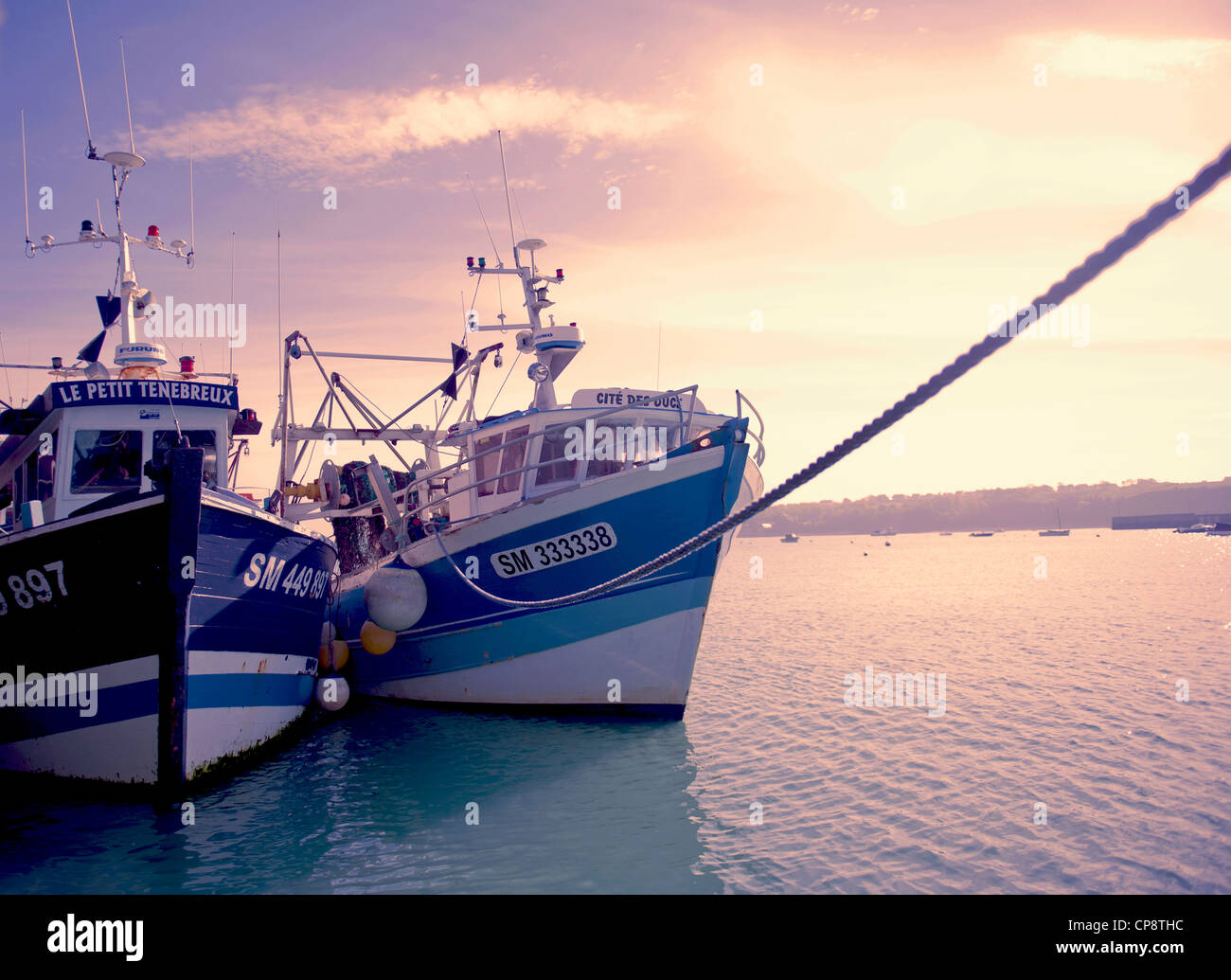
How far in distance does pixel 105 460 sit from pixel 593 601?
6843mm

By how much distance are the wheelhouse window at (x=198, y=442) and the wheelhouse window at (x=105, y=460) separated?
0.25m

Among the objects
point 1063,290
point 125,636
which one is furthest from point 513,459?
point 1063,290

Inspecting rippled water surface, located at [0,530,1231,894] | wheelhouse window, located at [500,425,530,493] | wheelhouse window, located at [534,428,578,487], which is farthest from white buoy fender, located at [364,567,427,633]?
wheelhouse window, located at [534,428,578,487]

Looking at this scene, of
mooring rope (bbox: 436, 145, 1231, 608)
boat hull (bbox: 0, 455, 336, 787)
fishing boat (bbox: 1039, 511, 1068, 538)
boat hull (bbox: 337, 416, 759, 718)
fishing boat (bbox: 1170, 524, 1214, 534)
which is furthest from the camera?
fishing boat (bbox: 1039, 511, 1068, 538)

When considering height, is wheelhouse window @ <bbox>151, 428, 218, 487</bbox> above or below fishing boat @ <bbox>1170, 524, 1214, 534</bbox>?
above

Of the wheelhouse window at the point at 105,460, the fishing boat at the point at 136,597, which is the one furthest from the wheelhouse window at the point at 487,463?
the wheelhouse window at the point at 105,460

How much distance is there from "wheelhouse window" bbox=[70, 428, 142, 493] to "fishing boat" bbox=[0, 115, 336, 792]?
16mm

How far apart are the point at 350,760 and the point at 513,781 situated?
2772mm

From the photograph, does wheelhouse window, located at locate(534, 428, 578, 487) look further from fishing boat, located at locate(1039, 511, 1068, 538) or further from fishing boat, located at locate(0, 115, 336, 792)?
fishing boat, located at locate(1039, 511, 1068, 538)

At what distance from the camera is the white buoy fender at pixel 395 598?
1155cm

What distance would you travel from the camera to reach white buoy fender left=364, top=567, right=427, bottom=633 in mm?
11547

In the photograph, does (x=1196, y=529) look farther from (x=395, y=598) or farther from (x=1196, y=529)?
(x=395, y=598)

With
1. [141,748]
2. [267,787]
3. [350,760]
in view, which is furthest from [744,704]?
[141,748]

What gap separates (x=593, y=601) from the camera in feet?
36.4
